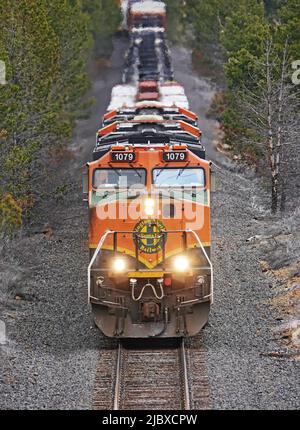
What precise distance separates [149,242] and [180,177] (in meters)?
1.42

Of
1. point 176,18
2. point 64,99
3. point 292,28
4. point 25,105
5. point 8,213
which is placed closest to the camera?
point 8,213

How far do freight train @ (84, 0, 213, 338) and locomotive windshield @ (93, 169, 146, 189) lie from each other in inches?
0.4

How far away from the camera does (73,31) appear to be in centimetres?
3731

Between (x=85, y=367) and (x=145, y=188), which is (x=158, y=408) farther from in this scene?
(x=145, y=188)

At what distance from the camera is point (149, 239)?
51.3ft

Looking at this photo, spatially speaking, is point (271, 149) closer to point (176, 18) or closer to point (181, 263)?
point (181, 263)

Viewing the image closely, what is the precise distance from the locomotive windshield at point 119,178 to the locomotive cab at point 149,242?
19 mm

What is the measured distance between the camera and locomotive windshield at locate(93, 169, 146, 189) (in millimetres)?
15961

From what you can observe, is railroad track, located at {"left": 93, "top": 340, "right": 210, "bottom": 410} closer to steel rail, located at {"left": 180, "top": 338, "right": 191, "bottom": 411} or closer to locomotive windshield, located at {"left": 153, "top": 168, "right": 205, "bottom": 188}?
steel rail, located at {"left": 180, "top": 338, "right": 191, "bottom": 411}

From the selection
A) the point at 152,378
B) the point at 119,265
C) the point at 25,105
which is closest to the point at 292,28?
the point at 25,105

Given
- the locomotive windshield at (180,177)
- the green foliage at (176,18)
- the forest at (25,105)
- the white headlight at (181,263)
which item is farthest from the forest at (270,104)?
the green foliage at (176,18)
